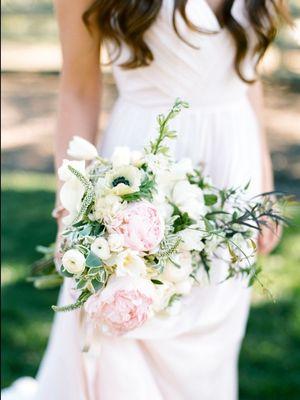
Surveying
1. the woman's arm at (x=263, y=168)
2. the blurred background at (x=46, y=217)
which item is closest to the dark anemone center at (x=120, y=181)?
the blurred background at (x=46, y=217)

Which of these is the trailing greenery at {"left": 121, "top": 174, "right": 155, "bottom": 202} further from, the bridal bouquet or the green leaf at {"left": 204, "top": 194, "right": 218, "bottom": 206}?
the green leaf at {"left": 204, "top": 194, "right": 218, "bottom": 206}

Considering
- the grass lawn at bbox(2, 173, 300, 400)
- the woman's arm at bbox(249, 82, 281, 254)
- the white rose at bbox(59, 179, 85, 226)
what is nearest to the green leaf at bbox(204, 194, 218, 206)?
the white rose at bbox(59, 179, 85, 226)

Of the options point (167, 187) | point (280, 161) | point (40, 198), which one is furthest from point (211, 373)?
point (280, 161)

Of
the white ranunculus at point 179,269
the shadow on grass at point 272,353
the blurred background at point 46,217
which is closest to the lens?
the white ranunculus at point 179,269

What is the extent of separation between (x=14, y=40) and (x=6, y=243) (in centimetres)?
791

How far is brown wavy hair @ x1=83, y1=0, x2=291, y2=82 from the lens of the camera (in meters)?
2.23

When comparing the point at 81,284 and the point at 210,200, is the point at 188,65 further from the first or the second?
the point at 81,284

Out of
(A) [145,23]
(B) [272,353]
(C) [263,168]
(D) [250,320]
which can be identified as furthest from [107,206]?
(D) [250,320]

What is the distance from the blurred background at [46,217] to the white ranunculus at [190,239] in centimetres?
31

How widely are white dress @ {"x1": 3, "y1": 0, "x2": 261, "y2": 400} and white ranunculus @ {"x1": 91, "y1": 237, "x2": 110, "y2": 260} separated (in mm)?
551

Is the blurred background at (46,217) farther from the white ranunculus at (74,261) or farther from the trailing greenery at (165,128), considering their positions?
the white ranunculus at (74,261)

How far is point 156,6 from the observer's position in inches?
87.4

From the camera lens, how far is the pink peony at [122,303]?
5.97 feet

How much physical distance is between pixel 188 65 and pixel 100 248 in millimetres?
796
